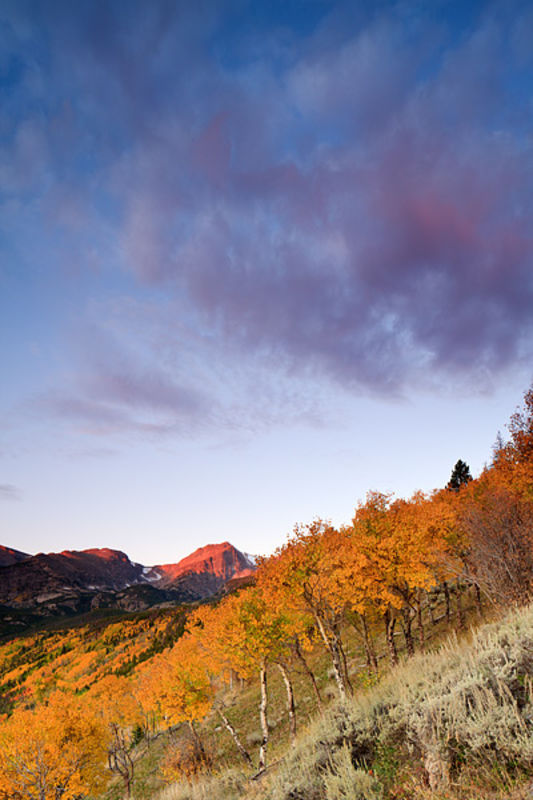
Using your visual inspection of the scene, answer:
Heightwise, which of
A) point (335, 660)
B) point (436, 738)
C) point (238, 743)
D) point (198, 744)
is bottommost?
point (198, 744)

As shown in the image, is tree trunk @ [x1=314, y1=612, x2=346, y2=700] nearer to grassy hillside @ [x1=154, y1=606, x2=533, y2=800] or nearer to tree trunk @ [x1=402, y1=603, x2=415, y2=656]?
tree trunk @ [x1=402, y1=603, x2=415, y2=656]

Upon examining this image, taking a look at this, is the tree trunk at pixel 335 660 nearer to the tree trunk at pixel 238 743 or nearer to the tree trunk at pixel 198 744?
the tree trunk at pixel 238 743

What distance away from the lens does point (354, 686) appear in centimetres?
3231

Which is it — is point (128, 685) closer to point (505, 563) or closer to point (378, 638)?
point (378, 638)

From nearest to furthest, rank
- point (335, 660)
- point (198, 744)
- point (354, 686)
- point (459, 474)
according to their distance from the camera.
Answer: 1. point (335, 660)
2. point (198, 744)
3. point (354, 686)
4. point (459, 474)

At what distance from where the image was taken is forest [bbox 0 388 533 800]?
6.21 metres

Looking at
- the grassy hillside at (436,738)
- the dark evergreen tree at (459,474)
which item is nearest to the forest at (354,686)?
the grassy hillside at (436,738)

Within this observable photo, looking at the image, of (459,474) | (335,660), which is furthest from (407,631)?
(459,474)

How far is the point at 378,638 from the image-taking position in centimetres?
4716

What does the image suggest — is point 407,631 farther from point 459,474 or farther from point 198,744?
point 459,474

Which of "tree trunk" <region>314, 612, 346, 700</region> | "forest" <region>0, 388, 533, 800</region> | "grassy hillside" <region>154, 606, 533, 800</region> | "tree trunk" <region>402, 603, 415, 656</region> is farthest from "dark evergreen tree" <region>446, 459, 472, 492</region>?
"grassy hillside" <region>154, 606, 533, 800</region>

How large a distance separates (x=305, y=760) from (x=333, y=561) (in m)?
16.7

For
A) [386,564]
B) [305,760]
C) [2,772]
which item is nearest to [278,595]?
[386,564]

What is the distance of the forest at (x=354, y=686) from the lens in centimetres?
621
